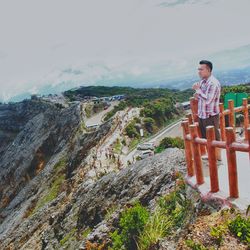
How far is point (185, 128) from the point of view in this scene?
419 inches

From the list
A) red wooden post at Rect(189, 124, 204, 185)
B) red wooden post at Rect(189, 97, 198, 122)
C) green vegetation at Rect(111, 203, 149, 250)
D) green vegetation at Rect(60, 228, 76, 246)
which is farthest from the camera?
green vegetation at Rect(60, 228, 76, 246)

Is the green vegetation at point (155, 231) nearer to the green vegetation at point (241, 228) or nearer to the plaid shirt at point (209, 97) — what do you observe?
the green vegetation at point (241, 228)

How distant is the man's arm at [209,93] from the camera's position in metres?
11.1

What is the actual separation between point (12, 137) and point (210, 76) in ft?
310

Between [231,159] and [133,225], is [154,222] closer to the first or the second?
[133,225]

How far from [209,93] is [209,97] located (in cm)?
11

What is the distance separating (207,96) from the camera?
11.3 meters

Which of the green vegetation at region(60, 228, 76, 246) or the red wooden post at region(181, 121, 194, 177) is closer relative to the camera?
the red wooden post at region(181, 121, 194, 177)

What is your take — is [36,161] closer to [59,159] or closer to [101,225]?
[59,159]

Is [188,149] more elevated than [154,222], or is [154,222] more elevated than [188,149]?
[188,149]

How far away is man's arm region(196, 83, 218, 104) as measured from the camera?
1113 centimetres

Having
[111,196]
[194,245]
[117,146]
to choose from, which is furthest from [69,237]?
[117,146]

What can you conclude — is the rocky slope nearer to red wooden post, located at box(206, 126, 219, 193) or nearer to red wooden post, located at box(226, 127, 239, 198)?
red wooden post, located at box(206, 126, 219, 193)

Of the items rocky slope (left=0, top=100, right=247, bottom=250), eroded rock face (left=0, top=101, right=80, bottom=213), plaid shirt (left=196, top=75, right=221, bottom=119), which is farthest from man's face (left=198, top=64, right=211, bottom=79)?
eroded rock face (left=0, top=101, right=80, bottom=213)
